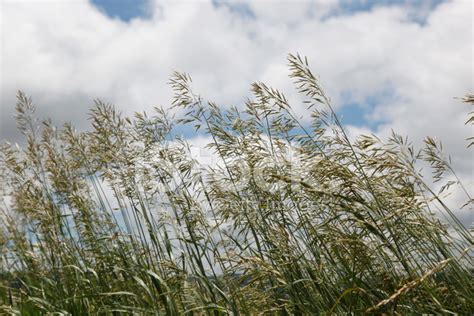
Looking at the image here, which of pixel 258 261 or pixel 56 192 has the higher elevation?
pixel 56 192

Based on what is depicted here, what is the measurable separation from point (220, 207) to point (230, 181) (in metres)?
0.25

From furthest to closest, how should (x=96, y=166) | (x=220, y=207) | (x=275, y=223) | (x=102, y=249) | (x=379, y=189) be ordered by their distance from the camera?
(x=96, y=166) < (x=102, y=249) < (x=220, y=207) < (x=275, y=223) < (x=379, y=189)

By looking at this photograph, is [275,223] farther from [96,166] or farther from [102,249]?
[96,166]

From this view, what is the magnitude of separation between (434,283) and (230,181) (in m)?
1.66

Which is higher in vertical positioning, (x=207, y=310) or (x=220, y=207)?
(x=220, y=207)

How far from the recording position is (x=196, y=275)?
364 centimetres

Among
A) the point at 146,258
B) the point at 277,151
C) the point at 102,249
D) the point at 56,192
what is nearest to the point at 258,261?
the point at 277,151

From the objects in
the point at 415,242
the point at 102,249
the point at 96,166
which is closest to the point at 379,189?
the point at 415,242

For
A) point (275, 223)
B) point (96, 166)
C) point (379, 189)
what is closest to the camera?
point (379, 189)

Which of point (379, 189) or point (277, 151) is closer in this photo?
point (379, 189)

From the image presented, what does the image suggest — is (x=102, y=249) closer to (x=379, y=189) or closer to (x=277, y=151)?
(x=277, y=151)

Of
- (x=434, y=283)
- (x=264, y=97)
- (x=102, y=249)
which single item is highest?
(x=264, y=97)

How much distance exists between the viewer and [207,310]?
148 inches

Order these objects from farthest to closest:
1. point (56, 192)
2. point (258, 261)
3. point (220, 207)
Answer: point (56, 192) → point (220, 207) → point (258, 261)
